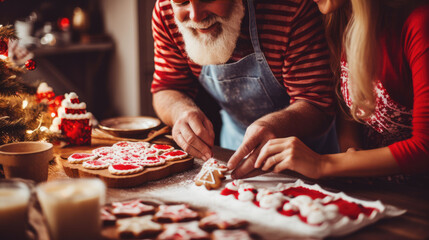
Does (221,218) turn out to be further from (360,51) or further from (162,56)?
(162,56)

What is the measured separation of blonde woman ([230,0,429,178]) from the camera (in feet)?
4.14

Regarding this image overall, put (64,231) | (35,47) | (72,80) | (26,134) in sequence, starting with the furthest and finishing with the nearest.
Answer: (72,80)
(35,47)
(26,134)
(64,231)

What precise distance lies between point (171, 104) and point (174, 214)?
3.17 feet

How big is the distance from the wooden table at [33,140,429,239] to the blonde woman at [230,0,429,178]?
0.19 feet

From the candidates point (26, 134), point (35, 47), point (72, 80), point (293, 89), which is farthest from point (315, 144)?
point (72, 80)

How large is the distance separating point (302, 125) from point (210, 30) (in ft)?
1.92

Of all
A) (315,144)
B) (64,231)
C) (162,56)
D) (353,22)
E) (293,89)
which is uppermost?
(353,22)

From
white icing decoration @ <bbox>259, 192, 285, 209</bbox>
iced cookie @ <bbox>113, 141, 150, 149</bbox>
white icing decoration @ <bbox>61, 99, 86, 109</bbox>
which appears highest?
white icing decoration @ <bbox>61, 99, 86, 109</bbox>

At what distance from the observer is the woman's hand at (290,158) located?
1309mm

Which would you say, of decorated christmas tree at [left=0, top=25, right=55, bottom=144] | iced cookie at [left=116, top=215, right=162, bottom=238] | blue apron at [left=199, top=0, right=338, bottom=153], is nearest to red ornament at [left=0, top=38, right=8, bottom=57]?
decorated christmas tree at [left=0, top=25, right=55, bottom=144]

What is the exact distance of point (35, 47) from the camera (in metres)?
3.96

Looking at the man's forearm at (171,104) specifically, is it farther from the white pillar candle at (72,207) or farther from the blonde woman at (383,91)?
the white pillar candle at (72,207)

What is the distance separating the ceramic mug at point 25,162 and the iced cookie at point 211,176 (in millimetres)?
508

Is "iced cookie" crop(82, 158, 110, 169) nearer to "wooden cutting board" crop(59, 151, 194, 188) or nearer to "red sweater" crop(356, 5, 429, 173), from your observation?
"wooden cutting board" crop(59, 151, 194, 188)
